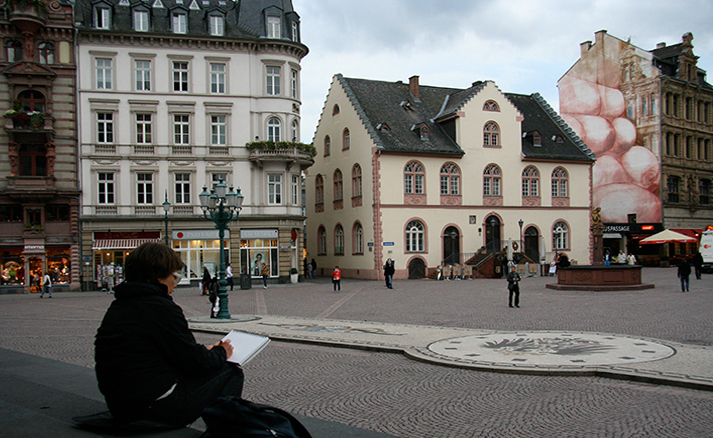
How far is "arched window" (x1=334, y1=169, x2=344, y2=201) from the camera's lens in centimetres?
4950

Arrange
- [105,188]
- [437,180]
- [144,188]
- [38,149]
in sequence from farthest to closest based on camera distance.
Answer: [437,180]
[144,188]
[105,188]
[38,149]

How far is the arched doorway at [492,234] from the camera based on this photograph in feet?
156

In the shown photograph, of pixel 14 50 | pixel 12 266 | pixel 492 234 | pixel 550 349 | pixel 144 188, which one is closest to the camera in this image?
pixel 550 349

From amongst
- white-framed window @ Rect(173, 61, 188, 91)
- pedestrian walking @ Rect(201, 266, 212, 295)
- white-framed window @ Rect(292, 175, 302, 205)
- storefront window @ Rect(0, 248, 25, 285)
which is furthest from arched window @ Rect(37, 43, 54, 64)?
pedestrian walking @ Rect(201, 266, 212, 295)

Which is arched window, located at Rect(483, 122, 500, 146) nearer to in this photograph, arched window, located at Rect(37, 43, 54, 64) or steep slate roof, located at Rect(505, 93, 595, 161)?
steep slate roof, located at Rect(505, 93, 595, 161)

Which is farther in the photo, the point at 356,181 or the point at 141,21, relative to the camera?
the point at 356,181

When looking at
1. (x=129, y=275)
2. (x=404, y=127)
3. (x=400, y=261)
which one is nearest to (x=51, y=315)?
(x=129, y=275)

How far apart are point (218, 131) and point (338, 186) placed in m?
12.1

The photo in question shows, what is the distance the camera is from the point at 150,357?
14.8ft

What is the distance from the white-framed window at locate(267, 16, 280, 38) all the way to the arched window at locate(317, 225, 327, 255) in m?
16.9

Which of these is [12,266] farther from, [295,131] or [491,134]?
[491,134]

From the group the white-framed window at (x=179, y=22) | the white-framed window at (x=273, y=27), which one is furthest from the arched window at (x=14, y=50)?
the white-framed window at (x=273, y=27)

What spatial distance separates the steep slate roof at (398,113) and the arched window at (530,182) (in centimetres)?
628

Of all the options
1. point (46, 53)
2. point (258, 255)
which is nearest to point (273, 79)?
point (258, 255)
